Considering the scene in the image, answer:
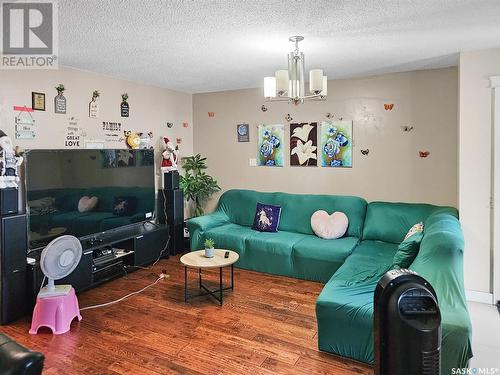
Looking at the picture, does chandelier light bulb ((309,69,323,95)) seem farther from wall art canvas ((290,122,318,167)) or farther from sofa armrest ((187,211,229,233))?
sofa armrest ((187,211,229,233))

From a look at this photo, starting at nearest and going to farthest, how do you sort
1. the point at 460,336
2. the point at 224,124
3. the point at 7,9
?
the point at 460,336
the point at 7,9
the point at 224,124

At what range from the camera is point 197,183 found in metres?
5.16

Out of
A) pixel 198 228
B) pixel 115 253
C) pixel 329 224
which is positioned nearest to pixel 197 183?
pixel 198 228

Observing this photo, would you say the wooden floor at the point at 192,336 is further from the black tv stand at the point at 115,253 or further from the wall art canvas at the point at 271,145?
the wall art canvas at the point at 271,145

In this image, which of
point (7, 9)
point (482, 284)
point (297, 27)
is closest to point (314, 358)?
point (482, 284)

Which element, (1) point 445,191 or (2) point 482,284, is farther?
(1) point 445,191

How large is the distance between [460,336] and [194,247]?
3305mm

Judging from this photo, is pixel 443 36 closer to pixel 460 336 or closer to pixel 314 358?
pixel 460 336

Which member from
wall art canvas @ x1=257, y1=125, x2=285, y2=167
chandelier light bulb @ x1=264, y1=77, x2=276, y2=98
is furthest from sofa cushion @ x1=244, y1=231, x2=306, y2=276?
chandelier light bulb @ x1=264, y1=77, x2=276, y2=98

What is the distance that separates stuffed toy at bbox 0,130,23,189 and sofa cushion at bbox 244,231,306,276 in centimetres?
241

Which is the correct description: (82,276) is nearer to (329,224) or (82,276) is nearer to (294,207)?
(294,207)

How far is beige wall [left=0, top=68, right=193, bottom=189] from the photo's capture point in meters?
3.24

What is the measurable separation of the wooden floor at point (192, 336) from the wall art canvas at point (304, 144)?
1712 millimetres

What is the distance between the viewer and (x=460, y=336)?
159 centimetres
